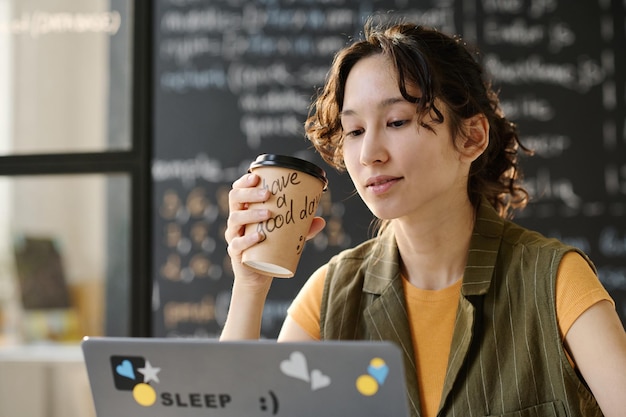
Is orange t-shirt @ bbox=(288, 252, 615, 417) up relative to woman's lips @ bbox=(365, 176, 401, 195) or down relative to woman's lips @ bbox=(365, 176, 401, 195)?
down

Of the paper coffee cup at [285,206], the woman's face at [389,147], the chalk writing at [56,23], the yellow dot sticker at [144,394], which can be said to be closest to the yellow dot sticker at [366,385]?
the yellow dot sticker at [144,394]

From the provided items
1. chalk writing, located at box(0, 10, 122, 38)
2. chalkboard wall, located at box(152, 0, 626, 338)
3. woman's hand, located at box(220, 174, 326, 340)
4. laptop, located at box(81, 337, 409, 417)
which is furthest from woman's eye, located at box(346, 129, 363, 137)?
chalk writing, located at box(0, 10, 122, 38)

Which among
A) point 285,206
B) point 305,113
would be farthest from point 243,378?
point 305,113

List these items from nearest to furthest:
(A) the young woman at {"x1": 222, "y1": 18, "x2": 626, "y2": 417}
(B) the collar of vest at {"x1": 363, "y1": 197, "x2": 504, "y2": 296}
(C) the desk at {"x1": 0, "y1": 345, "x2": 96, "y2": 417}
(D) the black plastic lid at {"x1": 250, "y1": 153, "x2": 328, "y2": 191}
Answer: (D) the black plastic lid at {"x1": 250, "y1": 153, "x2": 328, "y2": 191} → (A) the young woman at {"x1": 222, "y1": 18, "x2": 626, "y2": 417} → (B) the collar of vest at {"x1": 363, "y1": 197, "x2": 504, "y2": 296} → (C) the desk at {"x1": 0, "y1": 345, "x2": 96, "y2": 417}

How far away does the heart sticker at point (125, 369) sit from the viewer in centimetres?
76

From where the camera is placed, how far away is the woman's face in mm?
1121

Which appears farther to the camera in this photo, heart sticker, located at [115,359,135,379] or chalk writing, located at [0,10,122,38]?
chalk writing, located at [0,10,122,38]

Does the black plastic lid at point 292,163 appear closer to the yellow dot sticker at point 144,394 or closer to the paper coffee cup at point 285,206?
the paper coffee cup at point 285,206

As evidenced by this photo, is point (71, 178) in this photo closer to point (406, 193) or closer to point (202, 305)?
point (202, 305)

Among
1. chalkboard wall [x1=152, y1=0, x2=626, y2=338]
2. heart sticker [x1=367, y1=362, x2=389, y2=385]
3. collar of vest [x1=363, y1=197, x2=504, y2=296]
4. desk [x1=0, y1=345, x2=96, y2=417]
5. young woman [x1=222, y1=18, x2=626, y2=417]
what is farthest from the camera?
desk [x1=0, y1=345, x2=96, y2=417]

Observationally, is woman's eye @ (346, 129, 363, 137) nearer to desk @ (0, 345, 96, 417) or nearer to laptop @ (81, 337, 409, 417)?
laptop @ (81, 337, 409, 417)

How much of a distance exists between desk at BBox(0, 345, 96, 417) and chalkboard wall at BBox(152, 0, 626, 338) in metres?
0.44

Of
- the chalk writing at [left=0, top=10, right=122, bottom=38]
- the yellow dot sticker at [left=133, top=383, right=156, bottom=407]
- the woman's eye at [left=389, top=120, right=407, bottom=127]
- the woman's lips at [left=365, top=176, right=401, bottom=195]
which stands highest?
the chalk writing at [left=0, top=10, right=122, bottom=38]

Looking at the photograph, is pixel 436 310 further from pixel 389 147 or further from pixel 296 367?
pixel 296 367
